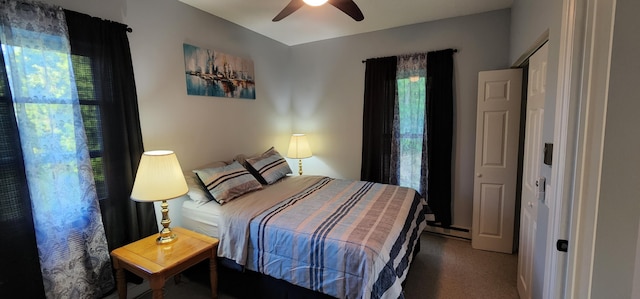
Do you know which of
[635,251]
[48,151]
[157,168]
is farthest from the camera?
[157,168]

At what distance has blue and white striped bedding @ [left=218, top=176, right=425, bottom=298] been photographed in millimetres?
1590

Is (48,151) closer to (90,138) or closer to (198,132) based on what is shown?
(90,138)

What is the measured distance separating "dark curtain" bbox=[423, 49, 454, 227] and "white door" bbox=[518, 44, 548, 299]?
1.03 m

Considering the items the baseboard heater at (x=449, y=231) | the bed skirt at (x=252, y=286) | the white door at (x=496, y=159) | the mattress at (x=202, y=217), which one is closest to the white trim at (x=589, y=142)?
the bed skirt at (x=252, y=286)

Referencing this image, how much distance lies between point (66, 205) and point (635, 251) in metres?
2.91

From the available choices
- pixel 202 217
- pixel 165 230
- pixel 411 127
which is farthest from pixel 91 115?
pixel 411 127

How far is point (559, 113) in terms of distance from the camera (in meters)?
1.14

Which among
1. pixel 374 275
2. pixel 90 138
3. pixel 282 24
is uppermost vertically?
pixel 282 24

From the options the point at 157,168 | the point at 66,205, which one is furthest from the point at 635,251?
the point at 66,205

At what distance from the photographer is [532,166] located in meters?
1.93

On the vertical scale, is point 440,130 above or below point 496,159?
above

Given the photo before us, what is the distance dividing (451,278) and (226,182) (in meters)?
2.18

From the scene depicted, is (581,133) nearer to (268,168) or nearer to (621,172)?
(621,172)

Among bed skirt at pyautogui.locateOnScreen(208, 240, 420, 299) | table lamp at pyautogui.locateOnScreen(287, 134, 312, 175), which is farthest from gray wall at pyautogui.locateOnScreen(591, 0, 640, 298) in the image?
table lamp at pyautogui.locateOnScreen(287, 134, 312, 175)
